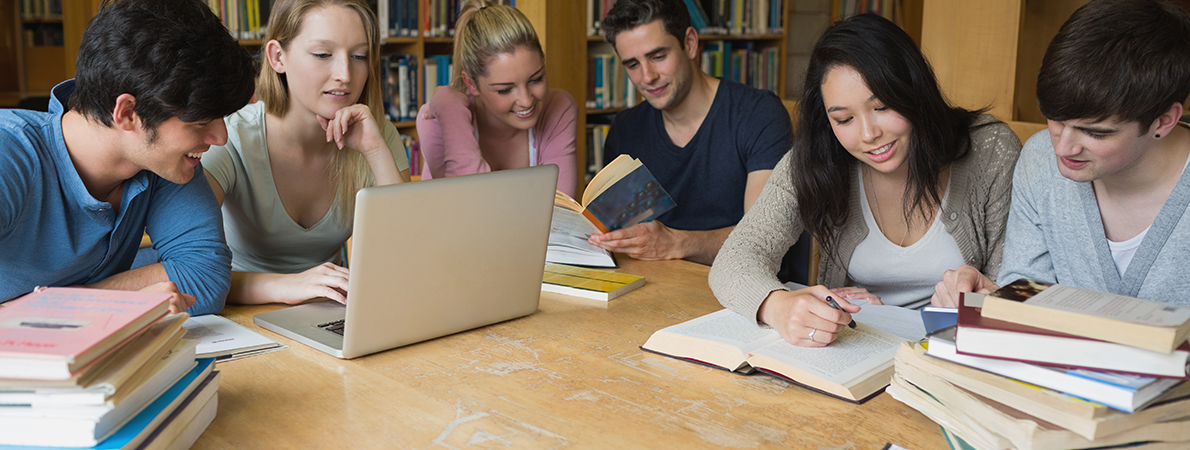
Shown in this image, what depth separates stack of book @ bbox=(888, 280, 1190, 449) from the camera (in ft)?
2.42

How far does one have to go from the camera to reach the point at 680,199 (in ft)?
7.73

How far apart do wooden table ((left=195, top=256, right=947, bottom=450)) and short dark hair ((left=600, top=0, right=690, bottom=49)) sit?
125 centimetres

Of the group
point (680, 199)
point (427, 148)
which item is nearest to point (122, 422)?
point (427, 148)

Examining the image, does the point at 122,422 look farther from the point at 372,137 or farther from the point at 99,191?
the point at 372,137

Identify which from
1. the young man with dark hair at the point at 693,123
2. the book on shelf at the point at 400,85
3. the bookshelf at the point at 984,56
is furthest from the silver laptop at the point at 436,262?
the book on shelf at the point at 400,85

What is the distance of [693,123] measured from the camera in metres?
2.35

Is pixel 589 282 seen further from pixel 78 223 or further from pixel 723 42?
pixel 723 42

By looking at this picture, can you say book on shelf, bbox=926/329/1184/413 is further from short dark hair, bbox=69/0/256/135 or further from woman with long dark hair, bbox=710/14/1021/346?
short dark hair, bbox=69/0/256/135

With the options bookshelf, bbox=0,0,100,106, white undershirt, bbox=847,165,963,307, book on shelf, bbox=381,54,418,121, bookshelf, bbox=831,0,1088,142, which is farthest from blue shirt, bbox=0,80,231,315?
bookshelf, bbox=0,0,100,106

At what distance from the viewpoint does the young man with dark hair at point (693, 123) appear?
88.1 inches

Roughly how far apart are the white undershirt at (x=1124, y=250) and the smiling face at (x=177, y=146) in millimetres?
1426

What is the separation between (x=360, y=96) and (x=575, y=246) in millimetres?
598

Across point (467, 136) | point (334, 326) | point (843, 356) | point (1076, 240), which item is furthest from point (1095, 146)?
point (467, 136)

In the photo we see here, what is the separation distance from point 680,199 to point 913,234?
83 cm
